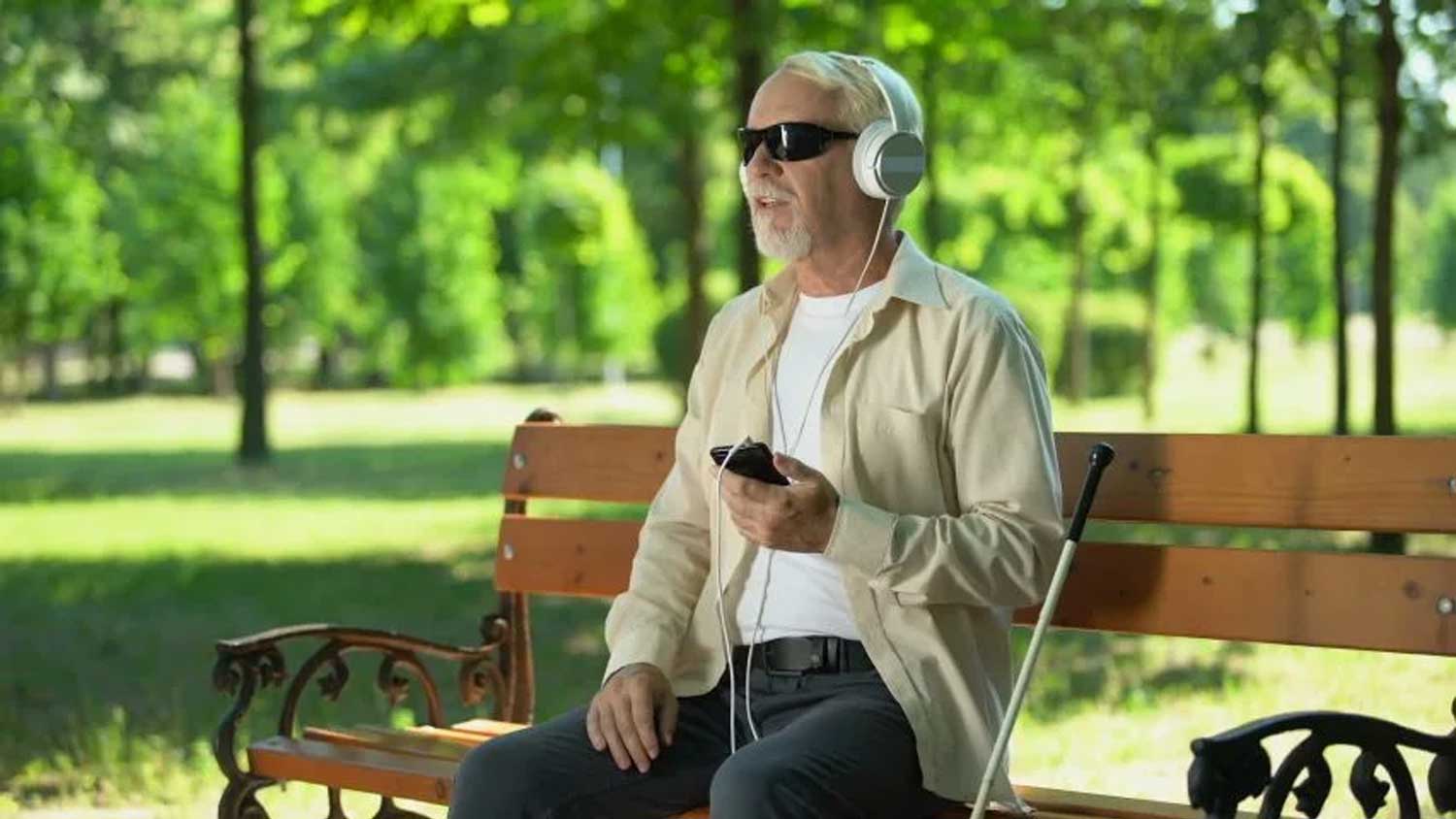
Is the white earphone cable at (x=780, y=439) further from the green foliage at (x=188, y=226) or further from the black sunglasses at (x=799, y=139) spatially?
the green foliage at (x=188, y=226)

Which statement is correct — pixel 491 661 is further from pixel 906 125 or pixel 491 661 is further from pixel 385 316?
pixel 385 316

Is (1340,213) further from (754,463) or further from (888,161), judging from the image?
(754,463)

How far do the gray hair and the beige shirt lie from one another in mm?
243

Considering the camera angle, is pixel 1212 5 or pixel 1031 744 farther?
pixel 1212 5

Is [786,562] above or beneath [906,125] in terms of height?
beneath

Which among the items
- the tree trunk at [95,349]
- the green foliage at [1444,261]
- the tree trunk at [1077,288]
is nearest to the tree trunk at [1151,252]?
the tree trunk at [1077,288]

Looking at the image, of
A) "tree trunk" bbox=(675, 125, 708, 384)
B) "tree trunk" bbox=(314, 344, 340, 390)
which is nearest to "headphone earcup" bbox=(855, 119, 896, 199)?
"tree trunk" bbox=(675, 125, 708, 384)

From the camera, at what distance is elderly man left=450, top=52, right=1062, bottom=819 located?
3885mm

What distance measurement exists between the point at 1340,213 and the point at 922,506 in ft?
53.5

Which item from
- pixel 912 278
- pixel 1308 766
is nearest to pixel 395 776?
pixel 912 278

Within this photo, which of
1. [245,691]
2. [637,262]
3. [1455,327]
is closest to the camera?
[245,691]

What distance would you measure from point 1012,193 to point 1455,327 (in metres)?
47.2

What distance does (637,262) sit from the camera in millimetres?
67062

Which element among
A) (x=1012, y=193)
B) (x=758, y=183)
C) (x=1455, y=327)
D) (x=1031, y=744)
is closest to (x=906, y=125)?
(x=758, y=183)
